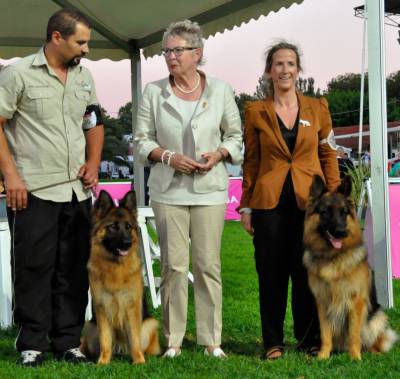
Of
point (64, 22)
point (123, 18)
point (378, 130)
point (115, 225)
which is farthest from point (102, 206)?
point (123, 18)

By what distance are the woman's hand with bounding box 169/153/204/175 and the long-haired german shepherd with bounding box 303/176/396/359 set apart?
2.52 feet

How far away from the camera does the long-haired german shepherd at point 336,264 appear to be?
400 centimetres

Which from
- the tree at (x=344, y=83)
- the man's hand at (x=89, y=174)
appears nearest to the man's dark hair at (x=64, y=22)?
the man's hand at (x=89, y=174)

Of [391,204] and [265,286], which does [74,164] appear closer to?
[265,286]

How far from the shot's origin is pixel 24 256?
3.97 metres

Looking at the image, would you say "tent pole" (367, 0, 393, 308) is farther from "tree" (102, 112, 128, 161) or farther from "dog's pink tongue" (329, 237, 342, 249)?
"tree" (102, 112, 128, 161)

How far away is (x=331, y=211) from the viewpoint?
13.1ft

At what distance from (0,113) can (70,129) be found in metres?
0.45

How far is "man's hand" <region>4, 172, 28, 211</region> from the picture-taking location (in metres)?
3.82

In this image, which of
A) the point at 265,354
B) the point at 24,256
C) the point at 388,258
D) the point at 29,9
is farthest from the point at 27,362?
the point at 29,9

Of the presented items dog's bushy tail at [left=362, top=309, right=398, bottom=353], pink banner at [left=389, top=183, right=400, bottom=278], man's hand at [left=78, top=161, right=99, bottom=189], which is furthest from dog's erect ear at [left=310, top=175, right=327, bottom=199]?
pink banner at [left=389, top=183, right=400, bottom=278]

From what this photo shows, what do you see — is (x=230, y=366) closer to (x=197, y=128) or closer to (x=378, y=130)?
(x=197, y=128)

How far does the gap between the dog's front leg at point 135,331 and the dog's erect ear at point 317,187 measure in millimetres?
1383

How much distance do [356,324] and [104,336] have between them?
1681 mm
